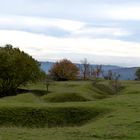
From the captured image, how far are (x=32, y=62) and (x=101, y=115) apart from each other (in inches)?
1363

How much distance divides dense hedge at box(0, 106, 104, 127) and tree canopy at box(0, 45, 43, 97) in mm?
28337

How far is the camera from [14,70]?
64.7 meters

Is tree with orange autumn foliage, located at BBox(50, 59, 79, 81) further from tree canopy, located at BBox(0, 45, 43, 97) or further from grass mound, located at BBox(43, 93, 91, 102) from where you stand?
grass mound, located at BBox(43, 93, 91, 102)

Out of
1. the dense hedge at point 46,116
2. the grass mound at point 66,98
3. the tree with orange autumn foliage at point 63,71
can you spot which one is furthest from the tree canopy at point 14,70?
the tree with orange autumn foliage at point 63,71

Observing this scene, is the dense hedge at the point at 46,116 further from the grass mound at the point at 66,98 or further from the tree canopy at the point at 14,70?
the tree canopy at the point at 14,70

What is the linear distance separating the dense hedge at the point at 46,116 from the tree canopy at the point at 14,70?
2834 cm

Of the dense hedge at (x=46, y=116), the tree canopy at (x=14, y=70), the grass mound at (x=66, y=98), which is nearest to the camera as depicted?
the dense hedge at (x=46, y=116)

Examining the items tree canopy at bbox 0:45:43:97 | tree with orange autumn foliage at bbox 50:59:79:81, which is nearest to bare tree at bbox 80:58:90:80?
tree with orange autumn foliage at bbox 50:59:79:81

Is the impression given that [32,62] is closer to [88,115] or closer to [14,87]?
[14,87]

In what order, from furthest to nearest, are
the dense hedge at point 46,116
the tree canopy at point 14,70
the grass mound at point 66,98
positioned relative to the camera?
the tree canopy at point 14,70 < the grass mound at point 66,98 < the dense hedge at point 46,116

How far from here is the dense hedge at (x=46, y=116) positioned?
3484 cm

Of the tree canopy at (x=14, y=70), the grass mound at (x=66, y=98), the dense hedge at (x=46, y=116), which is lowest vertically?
the dense hedge at (x=46, y=116)

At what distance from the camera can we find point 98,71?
13250cm

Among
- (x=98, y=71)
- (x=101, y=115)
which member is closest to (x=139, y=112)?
(x=101, y=115)
